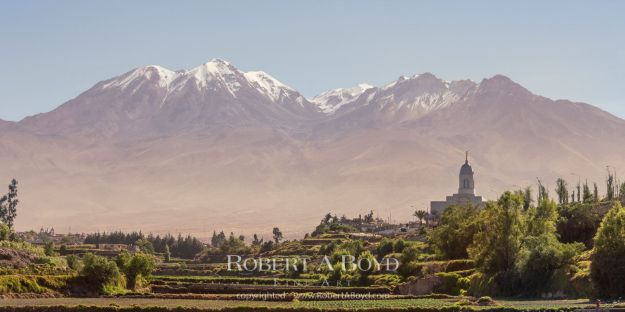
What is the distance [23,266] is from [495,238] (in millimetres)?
42645

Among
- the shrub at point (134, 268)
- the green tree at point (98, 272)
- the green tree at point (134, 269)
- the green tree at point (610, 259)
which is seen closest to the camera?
the green tree at point (610, 259)

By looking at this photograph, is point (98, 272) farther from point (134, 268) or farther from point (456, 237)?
→ point (456, 237)

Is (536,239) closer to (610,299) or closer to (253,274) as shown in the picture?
(610,299)

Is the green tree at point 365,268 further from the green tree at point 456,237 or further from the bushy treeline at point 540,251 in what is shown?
the bushy treeline at point 540,251

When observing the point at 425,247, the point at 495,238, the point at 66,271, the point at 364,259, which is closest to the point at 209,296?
the point at 66,271

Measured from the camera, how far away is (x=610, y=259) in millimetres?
70500

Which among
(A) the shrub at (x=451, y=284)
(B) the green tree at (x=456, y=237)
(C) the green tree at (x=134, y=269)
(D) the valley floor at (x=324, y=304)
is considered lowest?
(D) the valley floor at (x=324, y=304)

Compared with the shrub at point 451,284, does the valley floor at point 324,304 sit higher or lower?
lower

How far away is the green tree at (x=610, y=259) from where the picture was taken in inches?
2753

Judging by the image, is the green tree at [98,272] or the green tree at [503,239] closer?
the green tree at [503,239]

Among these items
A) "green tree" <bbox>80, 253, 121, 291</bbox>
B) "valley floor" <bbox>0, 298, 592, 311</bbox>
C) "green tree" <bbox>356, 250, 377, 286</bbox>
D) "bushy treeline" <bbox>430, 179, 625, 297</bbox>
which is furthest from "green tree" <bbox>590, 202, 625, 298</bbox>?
"green tree" <bbox>80, 253, 121, 291</bbox>

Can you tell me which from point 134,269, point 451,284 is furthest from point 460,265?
point 134,269

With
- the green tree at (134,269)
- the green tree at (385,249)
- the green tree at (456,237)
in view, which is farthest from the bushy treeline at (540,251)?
the green tree at (134,269)

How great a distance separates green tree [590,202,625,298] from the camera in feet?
229
